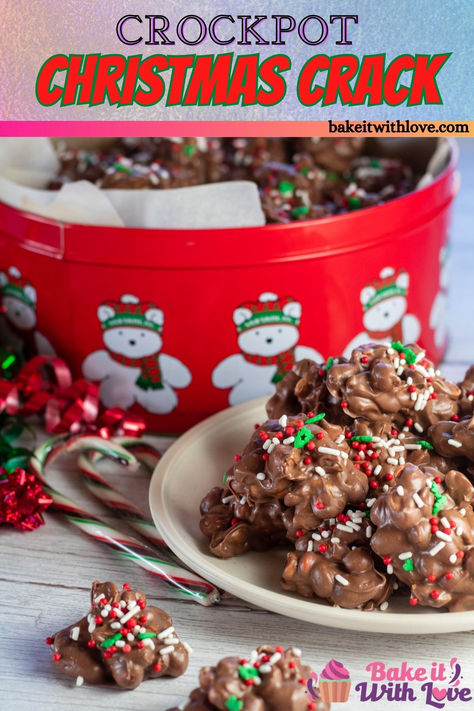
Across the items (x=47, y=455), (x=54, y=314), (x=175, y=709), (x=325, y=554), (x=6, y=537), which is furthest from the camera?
(x=54, y=314)

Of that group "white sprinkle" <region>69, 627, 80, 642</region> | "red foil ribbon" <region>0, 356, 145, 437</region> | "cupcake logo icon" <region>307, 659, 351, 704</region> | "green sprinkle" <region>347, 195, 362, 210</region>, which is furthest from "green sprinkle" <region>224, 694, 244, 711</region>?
"green sprinkle" <region>347, 195, 362, 210</region>

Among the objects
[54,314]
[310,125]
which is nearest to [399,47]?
[310,125]

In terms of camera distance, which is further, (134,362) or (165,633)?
(134,362)

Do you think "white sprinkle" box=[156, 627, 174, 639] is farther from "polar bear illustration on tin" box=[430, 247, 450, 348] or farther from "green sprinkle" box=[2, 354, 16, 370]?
"polar bear illustration on tin" box=[430, 247, 450, 348]

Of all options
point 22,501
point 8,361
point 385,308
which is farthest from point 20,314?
point 385,308

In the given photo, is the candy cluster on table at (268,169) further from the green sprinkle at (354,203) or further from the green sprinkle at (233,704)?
the green sprinkle at (233,704)

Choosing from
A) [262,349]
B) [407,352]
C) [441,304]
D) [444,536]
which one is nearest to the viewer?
[444,536]

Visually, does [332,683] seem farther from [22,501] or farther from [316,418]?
[22,501]

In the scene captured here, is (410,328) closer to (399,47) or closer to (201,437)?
(201,437)
